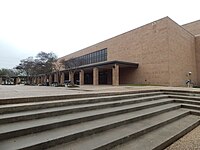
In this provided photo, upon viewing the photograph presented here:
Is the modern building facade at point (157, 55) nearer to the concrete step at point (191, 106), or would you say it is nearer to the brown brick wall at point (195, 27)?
the brown brick wall at point (195, 27)

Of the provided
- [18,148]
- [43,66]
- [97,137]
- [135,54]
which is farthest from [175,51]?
[43,66]

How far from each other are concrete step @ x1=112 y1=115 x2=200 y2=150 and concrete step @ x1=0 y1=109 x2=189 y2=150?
0.12 metres

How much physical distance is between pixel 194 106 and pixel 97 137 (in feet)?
14.9

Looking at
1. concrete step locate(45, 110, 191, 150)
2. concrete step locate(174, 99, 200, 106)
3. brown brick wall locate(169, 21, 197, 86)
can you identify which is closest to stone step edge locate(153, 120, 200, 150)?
concrete step locate(45, 110, 191, 150)

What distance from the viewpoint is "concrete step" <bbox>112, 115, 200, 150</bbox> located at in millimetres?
2820

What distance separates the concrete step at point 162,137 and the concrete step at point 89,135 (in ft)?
0.41

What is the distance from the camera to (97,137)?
9.52ft

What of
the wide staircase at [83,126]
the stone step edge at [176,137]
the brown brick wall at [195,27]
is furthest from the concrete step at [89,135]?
the brown brick wall at [195,27]

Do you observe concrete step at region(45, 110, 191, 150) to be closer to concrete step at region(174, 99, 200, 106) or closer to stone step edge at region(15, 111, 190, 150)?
stone step edge at region(15, 111, 190, 150)

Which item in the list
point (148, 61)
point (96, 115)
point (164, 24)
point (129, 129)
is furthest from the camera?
point (148, 61)

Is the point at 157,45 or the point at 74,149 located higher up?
the point at 157,45

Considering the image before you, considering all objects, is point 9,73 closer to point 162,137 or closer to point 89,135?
point 89,135

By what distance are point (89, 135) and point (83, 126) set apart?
0.28 metres

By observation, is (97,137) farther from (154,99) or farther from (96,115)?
(154,99)
